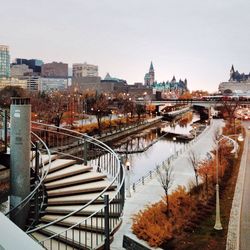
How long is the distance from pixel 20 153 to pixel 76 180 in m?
2.13

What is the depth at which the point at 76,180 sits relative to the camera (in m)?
10.3

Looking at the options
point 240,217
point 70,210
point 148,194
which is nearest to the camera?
point 70,210

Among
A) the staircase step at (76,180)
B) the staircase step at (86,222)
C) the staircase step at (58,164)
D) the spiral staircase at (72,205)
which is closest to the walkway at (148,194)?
the staircase step at (58,164)

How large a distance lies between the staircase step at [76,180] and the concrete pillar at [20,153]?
126cm

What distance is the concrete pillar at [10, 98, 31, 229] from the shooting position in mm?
8484

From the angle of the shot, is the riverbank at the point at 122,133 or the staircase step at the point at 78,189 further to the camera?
the riverbank at the point at 122,133

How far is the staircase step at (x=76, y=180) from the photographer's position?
9.95m

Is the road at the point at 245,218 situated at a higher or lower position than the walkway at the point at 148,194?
higher

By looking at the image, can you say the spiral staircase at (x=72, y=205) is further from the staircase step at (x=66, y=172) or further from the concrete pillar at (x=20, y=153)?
the concrete pillar at (x=20, y=153)

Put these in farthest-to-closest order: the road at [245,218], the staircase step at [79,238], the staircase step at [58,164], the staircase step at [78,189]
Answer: the road at [245,218]
the staircase step at [58,164]
the staircase step at [78,189]
the staircase step at [79,238]

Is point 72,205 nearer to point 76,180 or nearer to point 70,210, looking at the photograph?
point 70,210

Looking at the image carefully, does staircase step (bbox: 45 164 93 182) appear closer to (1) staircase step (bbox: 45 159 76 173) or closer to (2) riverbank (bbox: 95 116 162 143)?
(1) staircase step (bbox: 45 159 76 173)

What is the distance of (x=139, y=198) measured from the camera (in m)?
24.3

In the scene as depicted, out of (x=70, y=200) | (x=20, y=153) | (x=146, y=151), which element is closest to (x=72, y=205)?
(x=70, y=200)
